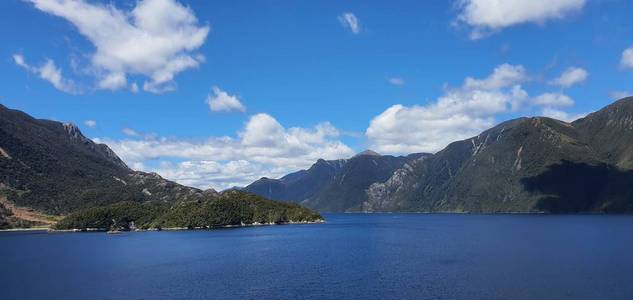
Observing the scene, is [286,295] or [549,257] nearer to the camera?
[286,295]

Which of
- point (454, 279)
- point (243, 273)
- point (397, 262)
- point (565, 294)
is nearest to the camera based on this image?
point (565, 294)

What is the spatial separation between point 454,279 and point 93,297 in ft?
258

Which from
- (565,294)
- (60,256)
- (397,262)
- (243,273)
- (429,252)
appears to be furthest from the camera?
(60,256)

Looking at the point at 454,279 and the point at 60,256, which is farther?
the point at 60,256

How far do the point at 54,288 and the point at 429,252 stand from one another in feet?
374

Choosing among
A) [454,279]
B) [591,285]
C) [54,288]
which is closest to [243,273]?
[54,288]

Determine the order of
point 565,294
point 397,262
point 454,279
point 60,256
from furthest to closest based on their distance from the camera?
point 60,256 → point 397,262 → point 454,279 → point 565,294

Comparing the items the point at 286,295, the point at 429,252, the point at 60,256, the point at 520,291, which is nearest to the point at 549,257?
the point at 429,252

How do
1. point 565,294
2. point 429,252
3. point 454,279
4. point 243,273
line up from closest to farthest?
point 565,294 < point 454,279 < point 243,273 < point 429,252

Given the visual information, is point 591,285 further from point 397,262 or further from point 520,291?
point 397,262

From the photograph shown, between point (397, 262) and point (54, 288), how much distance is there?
295 ft

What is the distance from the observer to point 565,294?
102 meters

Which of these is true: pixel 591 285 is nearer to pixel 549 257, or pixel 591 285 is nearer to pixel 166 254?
pixel 549 257

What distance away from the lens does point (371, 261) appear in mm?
160000
